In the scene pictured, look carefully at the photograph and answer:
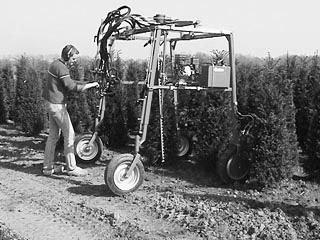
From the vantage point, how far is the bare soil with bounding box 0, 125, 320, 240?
4.49m

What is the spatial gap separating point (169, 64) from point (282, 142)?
2565mm

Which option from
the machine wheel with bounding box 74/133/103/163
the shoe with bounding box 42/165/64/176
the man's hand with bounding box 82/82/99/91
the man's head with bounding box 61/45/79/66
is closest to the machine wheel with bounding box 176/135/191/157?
the machine wheel with bounding box 74/133/103/163

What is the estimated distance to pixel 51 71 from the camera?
20.8 ft

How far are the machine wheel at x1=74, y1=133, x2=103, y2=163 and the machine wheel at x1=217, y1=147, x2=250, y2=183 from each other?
7.11ft

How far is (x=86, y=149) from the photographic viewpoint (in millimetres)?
7188

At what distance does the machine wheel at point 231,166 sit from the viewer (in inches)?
234

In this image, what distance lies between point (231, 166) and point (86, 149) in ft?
7.89

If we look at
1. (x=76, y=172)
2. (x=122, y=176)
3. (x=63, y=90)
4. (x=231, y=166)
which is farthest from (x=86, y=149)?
(x=231, y=166)

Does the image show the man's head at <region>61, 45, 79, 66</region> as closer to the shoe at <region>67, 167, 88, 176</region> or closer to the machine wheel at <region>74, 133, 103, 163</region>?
the machine wheel at <region>74, 133, 103, 163</region>

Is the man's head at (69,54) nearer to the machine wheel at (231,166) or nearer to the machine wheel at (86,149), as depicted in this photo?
the machine wheel at (86,149)

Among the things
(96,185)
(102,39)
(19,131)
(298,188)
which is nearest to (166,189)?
(96,185)

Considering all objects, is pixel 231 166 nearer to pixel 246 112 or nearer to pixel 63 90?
pixel 246 112

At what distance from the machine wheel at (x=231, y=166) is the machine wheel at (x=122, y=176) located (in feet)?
3.58

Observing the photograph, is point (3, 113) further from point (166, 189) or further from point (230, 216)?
point (230, 216)
